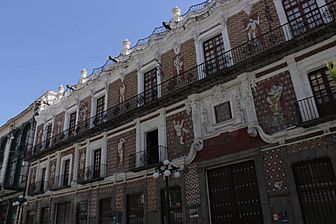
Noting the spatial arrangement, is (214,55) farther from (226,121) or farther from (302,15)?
(302,15)

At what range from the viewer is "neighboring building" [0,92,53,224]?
74.0ft

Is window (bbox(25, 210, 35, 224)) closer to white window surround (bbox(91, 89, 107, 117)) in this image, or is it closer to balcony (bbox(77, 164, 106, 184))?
balcony (bbox(77, 164, 106, 184))

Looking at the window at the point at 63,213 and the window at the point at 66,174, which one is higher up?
the window at the point at 66,174

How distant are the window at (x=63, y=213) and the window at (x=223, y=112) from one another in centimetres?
1125

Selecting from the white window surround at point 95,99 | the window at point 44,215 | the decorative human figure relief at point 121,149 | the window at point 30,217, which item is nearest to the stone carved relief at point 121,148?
the decorative human figure relief at point 121,149

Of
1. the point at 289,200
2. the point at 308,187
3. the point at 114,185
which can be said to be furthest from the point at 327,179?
the point at 114,185

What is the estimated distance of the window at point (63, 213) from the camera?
1745 centimetres

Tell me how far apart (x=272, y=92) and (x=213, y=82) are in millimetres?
2658

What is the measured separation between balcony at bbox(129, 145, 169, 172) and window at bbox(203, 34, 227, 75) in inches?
171

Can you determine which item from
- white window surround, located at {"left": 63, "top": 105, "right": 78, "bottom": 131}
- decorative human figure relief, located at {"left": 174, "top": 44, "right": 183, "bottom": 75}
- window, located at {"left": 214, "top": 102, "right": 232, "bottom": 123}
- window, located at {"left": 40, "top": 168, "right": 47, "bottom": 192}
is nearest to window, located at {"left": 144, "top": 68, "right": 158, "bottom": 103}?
decorative human figure relief, located at {"left": 174, "top": 44, "right": 183, "bottom": 75}

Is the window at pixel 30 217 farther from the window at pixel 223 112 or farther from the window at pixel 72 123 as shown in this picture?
the window at pixel 223 112

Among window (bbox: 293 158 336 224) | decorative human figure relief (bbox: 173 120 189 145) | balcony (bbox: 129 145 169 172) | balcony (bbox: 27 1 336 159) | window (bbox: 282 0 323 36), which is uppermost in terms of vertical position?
window (bbox: 282 0 323 36)

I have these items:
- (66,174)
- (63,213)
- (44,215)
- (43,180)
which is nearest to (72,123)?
(66,174)

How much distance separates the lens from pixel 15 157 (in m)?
25.0
